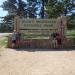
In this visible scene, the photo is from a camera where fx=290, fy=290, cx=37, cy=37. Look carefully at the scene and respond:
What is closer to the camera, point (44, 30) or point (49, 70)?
point (49, 70)

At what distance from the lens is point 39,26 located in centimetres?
2028

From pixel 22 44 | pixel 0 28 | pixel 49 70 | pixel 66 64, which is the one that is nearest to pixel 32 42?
pixel 22 44

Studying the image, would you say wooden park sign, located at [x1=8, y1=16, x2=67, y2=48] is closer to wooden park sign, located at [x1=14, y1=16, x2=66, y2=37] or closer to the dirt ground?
wooden park sign, located at [x1=14, y1=16, x2=66, y2=37]

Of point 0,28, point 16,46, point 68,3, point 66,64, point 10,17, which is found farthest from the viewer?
point 10,17

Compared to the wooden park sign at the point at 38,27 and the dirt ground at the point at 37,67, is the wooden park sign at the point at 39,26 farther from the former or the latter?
the dirt ground at the point at 37,67

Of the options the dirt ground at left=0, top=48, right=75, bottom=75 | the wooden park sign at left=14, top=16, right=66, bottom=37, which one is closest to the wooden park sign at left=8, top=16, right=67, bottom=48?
the wooden park sign at left=14, top=16, right=66, bottom=37

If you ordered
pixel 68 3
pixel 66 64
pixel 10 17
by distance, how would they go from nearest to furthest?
1. pixel 66 64
2. pixel 68 3
3. pixel 10 17

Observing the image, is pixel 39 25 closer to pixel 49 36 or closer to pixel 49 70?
pixel 49 36

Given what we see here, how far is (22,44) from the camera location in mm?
19797

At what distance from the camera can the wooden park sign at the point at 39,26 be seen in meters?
20.2

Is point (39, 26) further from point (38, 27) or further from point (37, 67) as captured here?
point (37, 67)

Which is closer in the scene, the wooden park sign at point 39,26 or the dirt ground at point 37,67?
the dirt ground at point 37,67

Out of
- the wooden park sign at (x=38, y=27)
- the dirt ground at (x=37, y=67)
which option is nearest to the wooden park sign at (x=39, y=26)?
the wooden park sign at (x=38, y=27)

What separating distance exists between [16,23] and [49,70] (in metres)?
9.68
